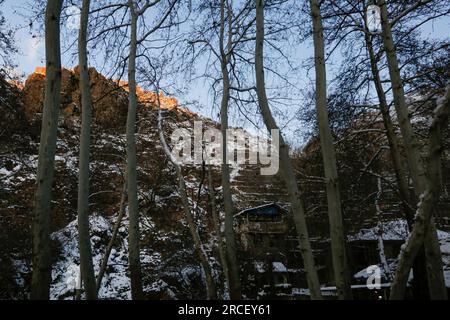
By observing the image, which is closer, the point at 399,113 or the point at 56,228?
the point at 399,113

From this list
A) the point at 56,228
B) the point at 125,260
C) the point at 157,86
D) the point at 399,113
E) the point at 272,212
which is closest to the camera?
the point at 399,113

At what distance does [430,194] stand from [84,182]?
5025mm

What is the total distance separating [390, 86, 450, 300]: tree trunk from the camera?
2475 millimetres

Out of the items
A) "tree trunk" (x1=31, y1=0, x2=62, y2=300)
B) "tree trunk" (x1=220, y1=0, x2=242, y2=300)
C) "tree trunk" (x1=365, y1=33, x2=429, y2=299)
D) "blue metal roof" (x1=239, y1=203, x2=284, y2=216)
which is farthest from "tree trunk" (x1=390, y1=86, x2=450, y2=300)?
"blue metal roof" (x1=239, y1=203, x2=284, y2=216)

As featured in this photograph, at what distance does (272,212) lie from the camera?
74.3 ft

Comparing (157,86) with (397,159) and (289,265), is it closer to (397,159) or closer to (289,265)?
(397,159)

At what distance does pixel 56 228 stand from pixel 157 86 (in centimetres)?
1084

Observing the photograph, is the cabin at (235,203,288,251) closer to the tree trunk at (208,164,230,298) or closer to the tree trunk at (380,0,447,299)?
the tree trunk at (208,164,230,298)

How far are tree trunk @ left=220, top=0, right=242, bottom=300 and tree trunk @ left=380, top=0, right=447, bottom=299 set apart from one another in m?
3.98

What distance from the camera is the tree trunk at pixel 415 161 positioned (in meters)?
5.11

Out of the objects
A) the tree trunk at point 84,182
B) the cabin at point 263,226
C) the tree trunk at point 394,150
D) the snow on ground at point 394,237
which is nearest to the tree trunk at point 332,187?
the tree trunk at point 394,150

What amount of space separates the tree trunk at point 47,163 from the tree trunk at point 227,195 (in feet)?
15.1

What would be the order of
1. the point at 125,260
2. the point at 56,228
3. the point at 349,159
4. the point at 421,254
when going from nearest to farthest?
the point at 421,254 → the point at 349,159 → the point at 56,228 → the point at 125,260
